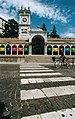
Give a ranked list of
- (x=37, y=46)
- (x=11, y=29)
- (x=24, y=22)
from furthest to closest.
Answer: (x=11, y=29)
(x=24, y=22)
(x=37, y=46)

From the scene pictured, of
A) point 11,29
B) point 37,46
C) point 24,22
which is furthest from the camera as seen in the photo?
point 11,29

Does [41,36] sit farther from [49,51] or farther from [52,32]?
[52,32]

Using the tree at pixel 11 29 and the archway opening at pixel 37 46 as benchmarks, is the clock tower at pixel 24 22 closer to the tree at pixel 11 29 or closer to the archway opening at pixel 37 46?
the tree at pixel 11 29

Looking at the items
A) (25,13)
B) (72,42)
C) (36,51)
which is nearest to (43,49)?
(36,51)

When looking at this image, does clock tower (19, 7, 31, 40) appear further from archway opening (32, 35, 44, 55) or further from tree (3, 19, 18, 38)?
archway opening (32, 35, 44, 55)

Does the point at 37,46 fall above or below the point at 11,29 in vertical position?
below

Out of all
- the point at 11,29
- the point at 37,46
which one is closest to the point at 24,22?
the point at 11,29

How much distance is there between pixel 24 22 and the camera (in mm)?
68750

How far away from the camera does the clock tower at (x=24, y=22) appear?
67100mm

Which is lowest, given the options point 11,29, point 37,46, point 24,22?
point 37,46

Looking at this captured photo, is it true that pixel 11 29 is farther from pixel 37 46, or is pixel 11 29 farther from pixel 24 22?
pixel 37 46

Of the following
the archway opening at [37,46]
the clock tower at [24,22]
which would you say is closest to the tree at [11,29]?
the clock tower at [24,22]

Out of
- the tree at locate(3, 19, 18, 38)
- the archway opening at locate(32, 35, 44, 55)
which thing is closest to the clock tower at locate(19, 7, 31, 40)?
the tree at locate(3, 19, 18, 38)

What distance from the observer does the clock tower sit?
67.1 meters
